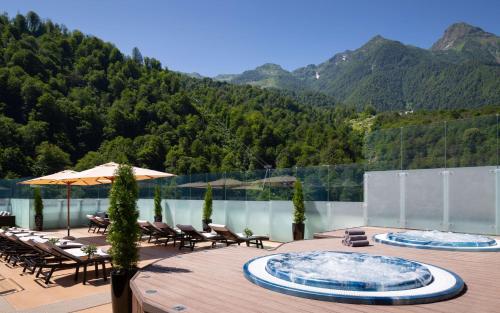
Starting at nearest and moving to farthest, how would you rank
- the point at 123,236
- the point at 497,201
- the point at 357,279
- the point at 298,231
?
the point at 357,279 → the point at 123,236 → the point at 497,201 → the point at 298,231

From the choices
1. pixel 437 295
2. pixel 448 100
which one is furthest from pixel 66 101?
pixel 448 100

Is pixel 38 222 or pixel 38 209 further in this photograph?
pixel 38 209

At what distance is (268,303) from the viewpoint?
4.15 meters

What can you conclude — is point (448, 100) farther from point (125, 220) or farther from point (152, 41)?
point (125, 220)

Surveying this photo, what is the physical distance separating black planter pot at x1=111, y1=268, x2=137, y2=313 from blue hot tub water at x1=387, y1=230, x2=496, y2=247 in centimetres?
520

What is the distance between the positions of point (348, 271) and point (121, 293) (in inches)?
108

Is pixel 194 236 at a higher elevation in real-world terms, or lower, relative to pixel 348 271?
lower

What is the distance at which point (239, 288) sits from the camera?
15.6 feet

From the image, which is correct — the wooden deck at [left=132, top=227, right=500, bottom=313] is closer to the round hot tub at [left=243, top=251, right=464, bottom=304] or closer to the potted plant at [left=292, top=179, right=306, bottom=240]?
the round hot tub at [left=243, top=251, right=464, bottom=304]

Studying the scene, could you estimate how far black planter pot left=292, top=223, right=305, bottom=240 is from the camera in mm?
11812

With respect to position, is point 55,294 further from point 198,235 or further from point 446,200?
point 446,200

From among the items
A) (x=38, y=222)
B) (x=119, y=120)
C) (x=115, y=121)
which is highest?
(x=119, y=120)

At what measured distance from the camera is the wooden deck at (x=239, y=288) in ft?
13.1

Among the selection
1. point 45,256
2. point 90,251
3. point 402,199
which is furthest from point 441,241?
point 45,256
